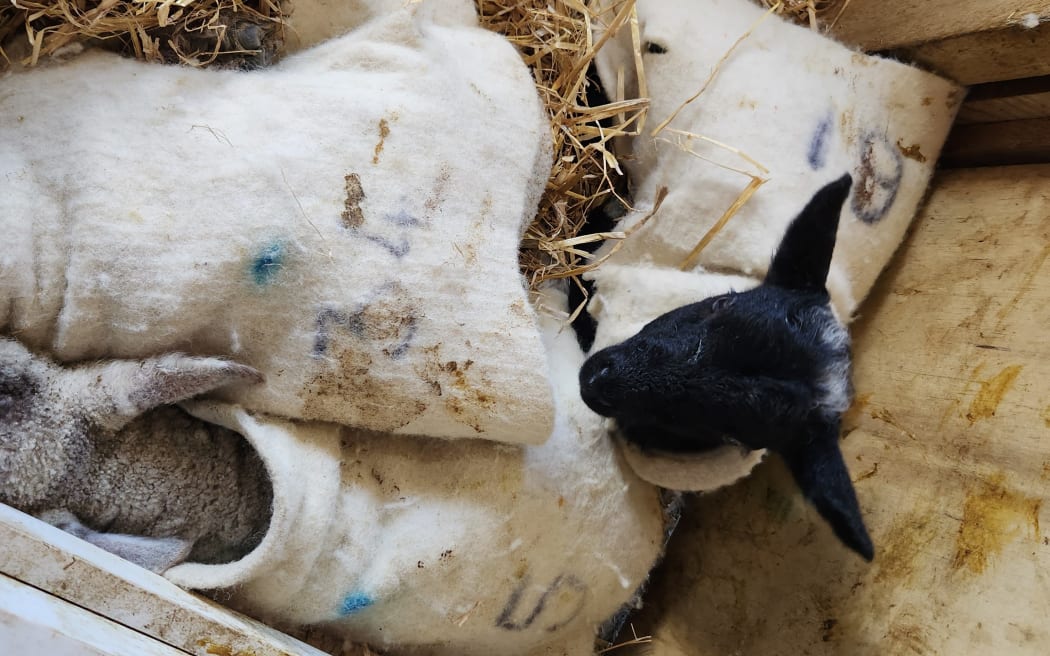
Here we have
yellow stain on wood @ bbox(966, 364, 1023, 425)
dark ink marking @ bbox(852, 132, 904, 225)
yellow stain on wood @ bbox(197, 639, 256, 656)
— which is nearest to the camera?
yellow stain on wood @ bbox(197, 639, 256, 656)

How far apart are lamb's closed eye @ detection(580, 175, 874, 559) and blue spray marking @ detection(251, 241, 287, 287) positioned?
2.16ft

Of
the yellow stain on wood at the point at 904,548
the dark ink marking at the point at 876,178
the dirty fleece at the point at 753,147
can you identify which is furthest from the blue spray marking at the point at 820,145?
the yellow stain on wood at the point at 904,548

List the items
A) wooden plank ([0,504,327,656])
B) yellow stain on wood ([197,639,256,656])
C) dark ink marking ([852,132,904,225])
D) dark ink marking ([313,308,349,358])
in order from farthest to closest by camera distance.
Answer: dark ink marking ([852,132,904,225])
dark ink marking ([313,308,349,358])
yellow stain on wood ([197,639,256,656])
wooden plank ([0,504,327,656])

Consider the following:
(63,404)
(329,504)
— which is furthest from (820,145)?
(63,404)

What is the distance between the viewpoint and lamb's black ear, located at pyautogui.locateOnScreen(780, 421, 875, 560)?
1.58 metres

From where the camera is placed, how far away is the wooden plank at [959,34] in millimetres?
1824

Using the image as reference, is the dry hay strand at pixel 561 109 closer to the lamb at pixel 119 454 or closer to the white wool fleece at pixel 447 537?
the white wool fleece at pixel 447 537

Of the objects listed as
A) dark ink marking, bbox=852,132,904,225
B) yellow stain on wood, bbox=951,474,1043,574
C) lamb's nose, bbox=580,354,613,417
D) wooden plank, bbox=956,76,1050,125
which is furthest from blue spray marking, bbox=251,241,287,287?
wooden plank, bbox=956,76,1050,125

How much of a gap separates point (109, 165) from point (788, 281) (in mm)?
1352

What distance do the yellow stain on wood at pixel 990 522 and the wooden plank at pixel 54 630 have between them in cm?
157

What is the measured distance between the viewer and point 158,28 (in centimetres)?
148

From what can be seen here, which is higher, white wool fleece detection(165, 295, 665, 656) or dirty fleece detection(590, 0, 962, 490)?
dirty fleece detection(590, 0, 962, 490)

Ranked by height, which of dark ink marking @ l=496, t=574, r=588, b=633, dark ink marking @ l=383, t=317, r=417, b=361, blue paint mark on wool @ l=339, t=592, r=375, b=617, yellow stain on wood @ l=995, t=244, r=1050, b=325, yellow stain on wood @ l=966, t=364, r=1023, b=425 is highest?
dark ink marking @ l=383, t=317, r=417, b=361

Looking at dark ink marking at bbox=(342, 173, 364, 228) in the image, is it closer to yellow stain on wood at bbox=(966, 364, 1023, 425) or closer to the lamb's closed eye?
the lamb's closed eye
